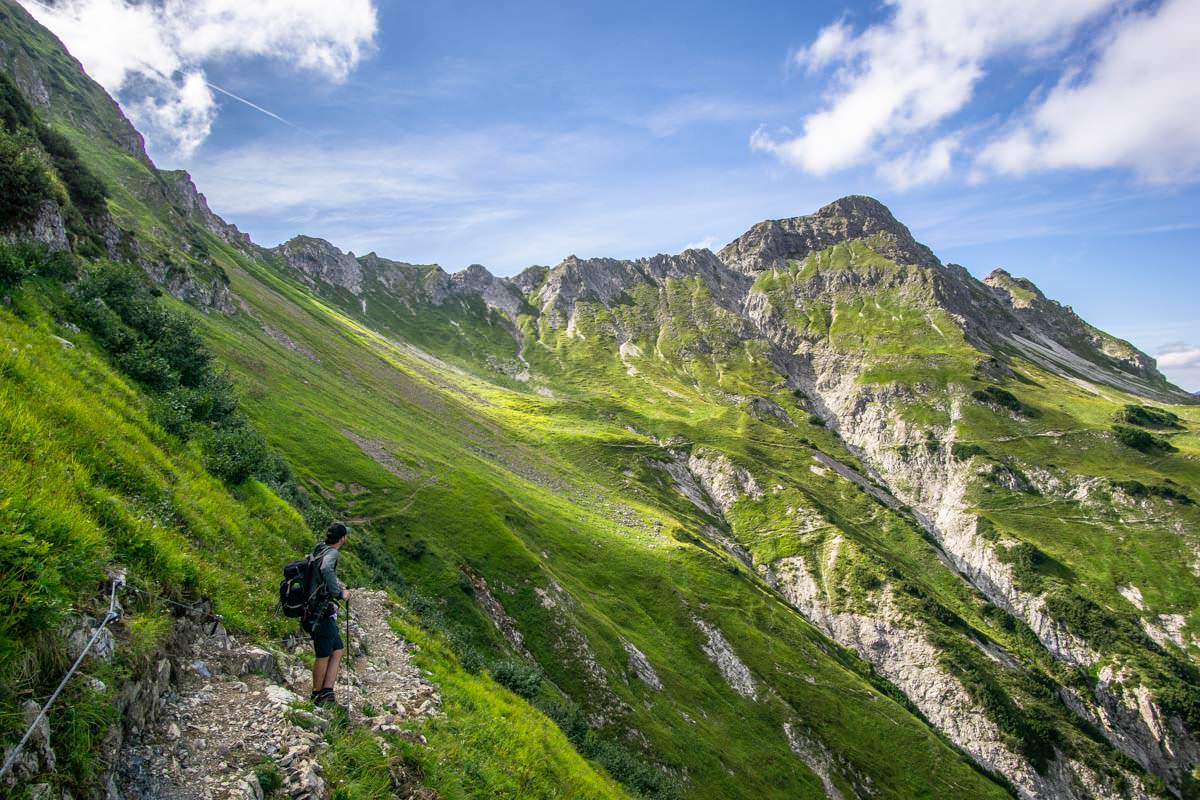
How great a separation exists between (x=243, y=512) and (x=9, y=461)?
11.4m

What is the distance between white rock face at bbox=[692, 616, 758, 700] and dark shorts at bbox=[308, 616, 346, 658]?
232 ft

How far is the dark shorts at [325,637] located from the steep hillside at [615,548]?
291cm

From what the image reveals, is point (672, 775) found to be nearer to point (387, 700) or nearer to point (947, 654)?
point (387, 700)

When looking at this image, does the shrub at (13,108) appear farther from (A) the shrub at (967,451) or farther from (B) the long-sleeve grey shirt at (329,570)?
(A) the shrub at (967,451)

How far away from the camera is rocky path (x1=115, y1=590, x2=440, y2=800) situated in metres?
8.98

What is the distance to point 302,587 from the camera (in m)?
12.8

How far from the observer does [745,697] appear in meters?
71.2

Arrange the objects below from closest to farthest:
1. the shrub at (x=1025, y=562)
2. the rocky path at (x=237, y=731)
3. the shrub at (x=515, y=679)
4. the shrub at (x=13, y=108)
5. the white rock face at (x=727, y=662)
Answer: the rocky path at (x=237, y=731) < the shrub at (x=515, y=679) < the shrub at (x=13, y=108) < the white rock face at (x=727, y=662) < the shrub at (x=1025, y=562)

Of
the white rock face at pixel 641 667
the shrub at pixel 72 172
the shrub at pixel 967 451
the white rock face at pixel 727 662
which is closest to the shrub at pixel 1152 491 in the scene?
the shrub at pixel 967 451

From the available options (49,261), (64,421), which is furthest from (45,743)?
(49,261)

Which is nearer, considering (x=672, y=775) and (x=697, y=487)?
(x=672, y=775)

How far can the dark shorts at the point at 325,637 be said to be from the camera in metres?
12.7

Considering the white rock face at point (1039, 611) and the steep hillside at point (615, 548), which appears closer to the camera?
the steep hillside at point (615, 548)

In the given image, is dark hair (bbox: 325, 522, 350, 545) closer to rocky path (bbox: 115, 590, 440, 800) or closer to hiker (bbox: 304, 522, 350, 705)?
hiker (bbox: 304, 522, 350, 705)
